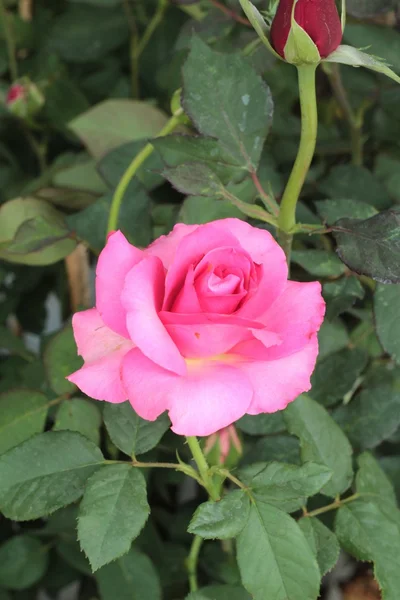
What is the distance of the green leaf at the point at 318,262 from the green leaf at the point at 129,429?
0.45 ft

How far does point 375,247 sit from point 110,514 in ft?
0.63

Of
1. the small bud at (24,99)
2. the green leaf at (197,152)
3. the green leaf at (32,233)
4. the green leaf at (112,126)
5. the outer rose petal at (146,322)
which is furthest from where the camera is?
the small bud at (24,99)

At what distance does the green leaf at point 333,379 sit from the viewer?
1.64 feet

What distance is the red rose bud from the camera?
287 mm

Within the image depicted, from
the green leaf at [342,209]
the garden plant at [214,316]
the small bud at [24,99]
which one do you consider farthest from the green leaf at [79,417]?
the small bud at [24,99]

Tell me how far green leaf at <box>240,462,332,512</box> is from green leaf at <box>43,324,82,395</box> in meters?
0.18

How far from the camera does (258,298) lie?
12.0 inches

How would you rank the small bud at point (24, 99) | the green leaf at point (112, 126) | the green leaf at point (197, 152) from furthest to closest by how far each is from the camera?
the small bud at point (24, 99)
the green leaf at point (112, 126)
the green leaf at point (197, 152)

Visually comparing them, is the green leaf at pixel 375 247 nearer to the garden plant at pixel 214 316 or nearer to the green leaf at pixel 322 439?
the garden plant at pixel 214 316

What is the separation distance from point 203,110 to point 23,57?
1.81 feet

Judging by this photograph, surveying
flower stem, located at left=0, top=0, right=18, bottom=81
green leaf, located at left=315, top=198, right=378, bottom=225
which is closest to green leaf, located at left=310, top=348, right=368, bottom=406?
green leaf, located at left=315, top=198, right=378, bottom=225

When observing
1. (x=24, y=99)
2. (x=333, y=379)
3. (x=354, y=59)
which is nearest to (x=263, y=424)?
(x=333, y=379)

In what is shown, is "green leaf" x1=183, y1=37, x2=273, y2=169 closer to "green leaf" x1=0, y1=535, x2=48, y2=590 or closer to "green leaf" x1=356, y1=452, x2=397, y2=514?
"green leaf" x1=356, y1=452, x2=397, y2=514

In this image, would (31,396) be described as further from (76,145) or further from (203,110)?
(76,145)
